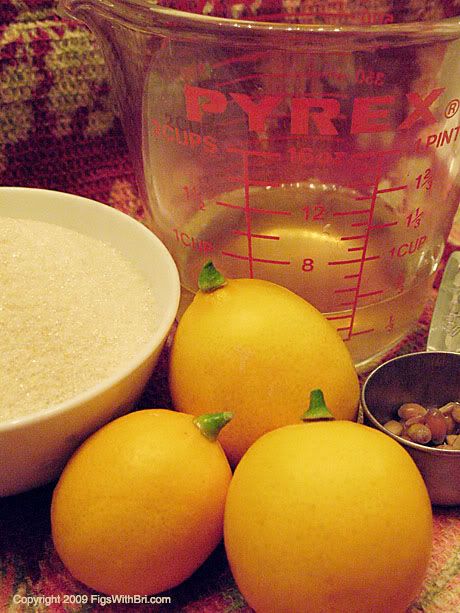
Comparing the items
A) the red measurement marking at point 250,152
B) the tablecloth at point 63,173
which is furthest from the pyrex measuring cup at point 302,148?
the tablecloth at point 63,173

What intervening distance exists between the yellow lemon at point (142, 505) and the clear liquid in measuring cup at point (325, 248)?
19 cm

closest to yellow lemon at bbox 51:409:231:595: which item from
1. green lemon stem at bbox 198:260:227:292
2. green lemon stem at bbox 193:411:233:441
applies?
green lemon stem at bbox 193:411:233:441

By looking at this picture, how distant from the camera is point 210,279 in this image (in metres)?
0.50

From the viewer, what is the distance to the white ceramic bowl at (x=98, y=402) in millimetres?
428

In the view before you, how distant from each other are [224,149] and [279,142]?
0.05 metres

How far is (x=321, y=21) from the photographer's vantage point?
678 millimetres

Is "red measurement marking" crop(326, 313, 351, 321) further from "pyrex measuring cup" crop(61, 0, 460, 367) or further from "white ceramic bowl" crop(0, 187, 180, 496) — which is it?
"white ceramic bowl" crop(0, 187, 180, 496)

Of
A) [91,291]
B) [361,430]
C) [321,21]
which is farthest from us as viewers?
[321,21]

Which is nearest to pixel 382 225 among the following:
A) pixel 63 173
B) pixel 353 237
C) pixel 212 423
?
pixel 353 237

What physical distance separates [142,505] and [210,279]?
17cm

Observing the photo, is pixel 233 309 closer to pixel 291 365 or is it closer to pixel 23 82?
pixel 291 365

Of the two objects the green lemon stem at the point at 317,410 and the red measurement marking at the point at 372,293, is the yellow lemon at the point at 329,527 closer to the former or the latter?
the green lemon stem at the point at 317,410

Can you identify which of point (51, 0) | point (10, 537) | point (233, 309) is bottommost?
point (10, 537)

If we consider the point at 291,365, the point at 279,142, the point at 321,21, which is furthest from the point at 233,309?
the point at 321,21
